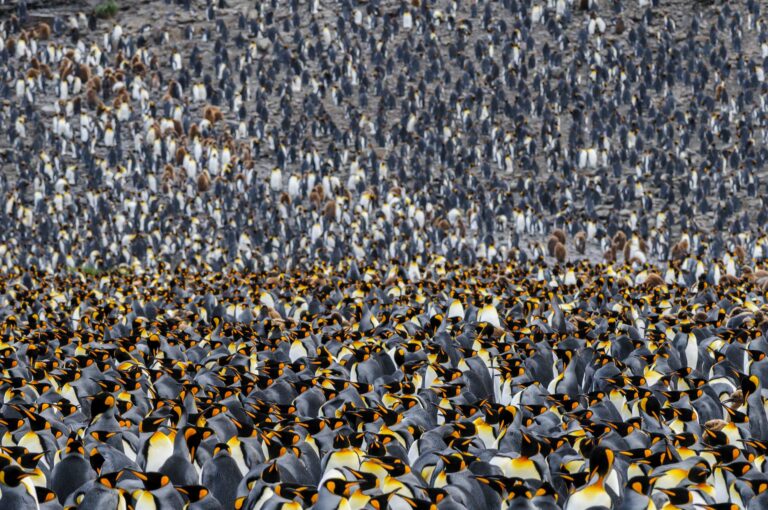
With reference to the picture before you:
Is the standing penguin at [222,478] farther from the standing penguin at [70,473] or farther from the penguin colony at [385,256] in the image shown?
the standing penguin at [70,473]

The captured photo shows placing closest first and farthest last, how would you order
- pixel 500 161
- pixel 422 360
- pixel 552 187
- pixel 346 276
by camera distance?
pixel 422 360, pixel 346 276, pixel 552 187, pixel 500 161

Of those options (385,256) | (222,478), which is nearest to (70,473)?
(222,478)

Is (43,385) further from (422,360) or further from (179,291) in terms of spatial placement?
(179,291)

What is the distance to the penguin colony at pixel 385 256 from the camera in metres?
5.23

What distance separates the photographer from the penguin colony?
523cm

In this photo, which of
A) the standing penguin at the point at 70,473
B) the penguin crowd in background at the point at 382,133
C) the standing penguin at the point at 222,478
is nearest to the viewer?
the standing penguin at the point at 70,473

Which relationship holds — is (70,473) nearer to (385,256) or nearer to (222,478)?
(222,478)

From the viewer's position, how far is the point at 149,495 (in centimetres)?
464

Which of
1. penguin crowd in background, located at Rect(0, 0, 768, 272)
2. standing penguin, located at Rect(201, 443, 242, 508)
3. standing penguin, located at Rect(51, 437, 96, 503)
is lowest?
penguin crowd in background, located at Rect(0, 0, 768, 272)

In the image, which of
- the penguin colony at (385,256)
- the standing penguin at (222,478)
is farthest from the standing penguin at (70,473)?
the standing penguin at (222,478)

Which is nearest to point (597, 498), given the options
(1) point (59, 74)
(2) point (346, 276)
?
(2) point (346, 276)

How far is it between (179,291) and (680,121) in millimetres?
15945

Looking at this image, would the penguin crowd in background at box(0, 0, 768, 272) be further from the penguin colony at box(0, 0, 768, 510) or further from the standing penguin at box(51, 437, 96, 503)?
the standing penguin at box(51, 437, 96, 503)

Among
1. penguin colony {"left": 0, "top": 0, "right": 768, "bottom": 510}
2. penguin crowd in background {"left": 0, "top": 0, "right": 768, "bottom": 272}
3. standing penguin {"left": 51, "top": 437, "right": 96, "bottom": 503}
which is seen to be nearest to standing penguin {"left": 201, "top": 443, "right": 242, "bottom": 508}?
penguin colony {"left": 0, "top": 0, "right": 768, "bottom": 510}
